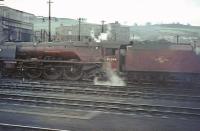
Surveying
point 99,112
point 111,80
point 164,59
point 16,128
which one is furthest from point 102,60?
point 16,128

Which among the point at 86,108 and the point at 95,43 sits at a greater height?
the point at 95,43

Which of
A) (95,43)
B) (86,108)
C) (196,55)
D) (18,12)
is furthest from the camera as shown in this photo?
(18,12)

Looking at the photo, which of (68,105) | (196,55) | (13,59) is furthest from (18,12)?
(68,105)

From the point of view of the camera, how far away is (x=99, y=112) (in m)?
12.6

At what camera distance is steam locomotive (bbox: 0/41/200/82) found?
20.4m

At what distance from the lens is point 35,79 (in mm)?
23953

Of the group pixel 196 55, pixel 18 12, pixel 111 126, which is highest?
pixel 18 12

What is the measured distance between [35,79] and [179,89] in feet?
32.5

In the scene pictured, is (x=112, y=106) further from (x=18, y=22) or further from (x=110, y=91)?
(x=18, y=22)

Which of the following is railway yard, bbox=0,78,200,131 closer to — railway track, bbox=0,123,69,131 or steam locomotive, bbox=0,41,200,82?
railway track, bbox=0,123,69,131

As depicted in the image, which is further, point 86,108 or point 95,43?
point 95,43

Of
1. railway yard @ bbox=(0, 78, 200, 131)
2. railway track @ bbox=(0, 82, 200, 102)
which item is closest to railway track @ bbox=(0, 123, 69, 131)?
railway yard @ bbox=(0, 78, 200, 131)

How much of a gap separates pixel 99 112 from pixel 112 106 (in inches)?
38.7

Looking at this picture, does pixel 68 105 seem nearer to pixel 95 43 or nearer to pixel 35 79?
pixel 95 43
